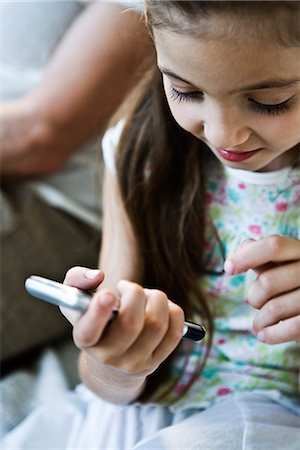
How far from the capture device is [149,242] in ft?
3.06

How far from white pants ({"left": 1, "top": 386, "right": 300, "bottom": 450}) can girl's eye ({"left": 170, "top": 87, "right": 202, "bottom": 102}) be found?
32cm

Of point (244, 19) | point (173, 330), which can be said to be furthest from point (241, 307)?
point (244, 19)

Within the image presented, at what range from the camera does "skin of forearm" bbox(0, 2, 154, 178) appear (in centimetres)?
115

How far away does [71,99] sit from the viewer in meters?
1.18

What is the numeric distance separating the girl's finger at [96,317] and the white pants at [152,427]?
0.21 metres

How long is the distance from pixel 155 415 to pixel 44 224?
1.12ft

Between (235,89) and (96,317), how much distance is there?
0.21m

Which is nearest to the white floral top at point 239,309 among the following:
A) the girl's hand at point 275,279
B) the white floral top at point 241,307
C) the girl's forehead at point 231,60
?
the white floral top at point 241,307

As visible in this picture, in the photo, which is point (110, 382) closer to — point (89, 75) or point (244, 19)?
point (244, 19)

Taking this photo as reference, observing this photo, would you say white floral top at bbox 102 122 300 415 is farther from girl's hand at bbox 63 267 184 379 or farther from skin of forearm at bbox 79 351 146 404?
girl's hand at bbox 63 267 184 379

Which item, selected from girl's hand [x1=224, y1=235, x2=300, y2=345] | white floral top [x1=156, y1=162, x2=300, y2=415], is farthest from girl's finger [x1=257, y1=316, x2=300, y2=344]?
white floral top [x1=156, y1=162, x2=300, y2=415]

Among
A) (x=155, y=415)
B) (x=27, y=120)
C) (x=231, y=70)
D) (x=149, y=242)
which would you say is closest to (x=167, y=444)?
(x=155, y=415)

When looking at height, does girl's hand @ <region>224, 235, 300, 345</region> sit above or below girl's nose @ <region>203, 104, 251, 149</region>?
below

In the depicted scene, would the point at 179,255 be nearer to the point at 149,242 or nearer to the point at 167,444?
the point at 149,242
